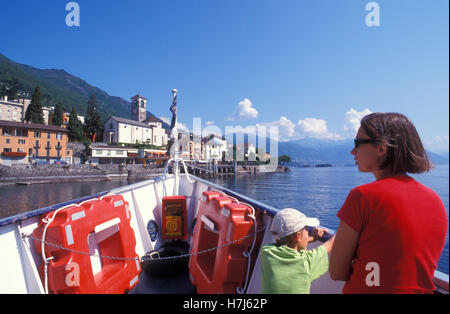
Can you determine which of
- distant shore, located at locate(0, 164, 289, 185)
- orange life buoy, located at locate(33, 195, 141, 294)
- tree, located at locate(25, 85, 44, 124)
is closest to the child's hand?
orange life buoy, located at locate(33, 195, 141, 294)

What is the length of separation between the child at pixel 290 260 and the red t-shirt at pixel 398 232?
1.49 feet

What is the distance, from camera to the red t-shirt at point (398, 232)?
3.38ft

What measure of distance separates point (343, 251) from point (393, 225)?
0.28m

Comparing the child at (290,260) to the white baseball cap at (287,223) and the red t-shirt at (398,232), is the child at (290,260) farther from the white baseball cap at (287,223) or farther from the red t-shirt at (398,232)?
the red t-shirt at (398,232)

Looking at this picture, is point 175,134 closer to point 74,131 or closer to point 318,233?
point 318,233

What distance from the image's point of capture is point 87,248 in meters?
2.45

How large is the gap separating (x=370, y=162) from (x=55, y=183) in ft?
143

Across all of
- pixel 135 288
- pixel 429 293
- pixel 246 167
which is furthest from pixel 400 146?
pixel 246 167

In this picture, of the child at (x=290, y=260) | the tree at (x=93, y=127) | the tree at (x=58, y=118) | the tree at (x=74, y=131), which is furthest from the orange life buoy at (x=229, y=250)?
the tree at (x=58, y=118)

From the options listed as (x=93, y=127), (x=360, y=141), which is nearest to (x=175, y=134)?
(x=360, y=141)

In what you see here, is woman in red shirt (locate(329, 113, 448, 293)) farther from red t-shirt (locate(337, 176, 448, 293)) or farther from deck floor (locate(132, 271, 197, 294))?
deck floor (locate(132, 271, 197, 294))

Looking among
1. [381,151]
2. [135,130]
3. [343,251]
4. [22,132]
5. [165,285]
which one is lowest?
[165,285]
